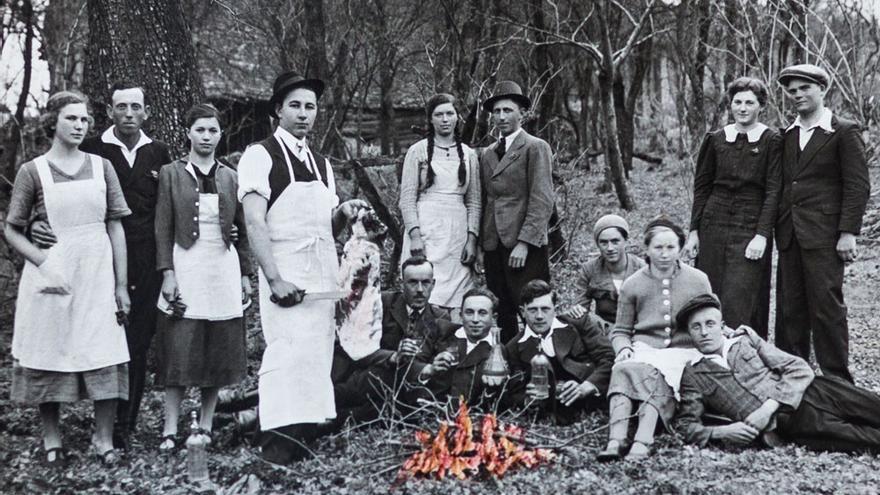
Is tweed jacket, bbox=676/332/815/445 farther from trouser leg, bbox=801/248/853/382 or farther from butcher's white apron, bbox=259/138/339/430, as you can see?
butcher's white apron, bbox=259/138/339/430

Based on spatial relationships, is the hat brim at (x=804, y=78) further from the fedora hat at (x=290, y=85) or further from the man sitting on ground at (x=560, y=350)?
the fedora hat at (x=290, y=85)

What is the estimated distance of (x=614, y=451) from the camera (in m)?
4.70

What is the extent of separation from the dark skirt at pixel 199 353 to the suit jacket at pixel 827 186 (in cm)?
369

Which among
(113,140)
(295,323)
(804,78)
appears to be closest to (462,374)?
(295,323)

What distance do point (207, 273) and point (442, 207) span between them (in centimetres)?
175

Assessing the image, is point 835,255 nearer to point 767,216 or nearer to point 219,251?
point 767,216

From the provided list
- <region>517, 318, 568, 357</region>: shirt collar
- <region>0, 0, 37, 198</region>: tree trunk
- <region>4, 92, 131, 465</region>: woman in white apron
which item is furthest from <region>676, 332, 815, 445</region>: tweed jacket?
<region>0, 0, 37, 198</region>: tree trunk

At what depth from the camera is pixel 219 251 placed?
17.4 ft

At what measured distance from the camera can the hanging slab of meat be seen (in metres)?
4.87

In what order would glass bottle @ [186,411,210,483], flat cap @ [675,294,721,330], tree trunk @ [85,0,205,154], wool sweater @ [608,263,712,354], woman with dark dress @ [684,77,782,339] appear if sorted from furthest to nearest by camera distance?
1. tree trunk @ [85,0,205,154]
2. woman with dark dress @ [684,77,782,339]
3. wool sweater @ [608,263,712,354]
4. flat cap @ [675,294,721,330]
5. glass bottle @ [186,411,210,483]

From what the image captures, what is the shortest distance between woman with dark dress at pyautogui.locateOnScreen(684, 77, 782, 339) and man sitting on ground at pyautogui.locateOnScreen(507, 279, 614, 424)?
962 millimetres

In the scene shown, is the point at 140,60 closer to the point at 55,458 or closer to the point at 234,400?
the point at 234,400

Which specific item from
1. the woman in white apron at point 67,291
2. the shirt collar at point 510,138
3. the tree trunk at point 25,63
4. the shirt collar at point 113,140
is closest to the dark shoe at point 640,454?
the shirt collar at point 510,138

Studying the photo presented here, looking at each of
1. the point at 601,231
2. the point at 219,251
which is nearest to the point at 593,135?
the point at 601,231
